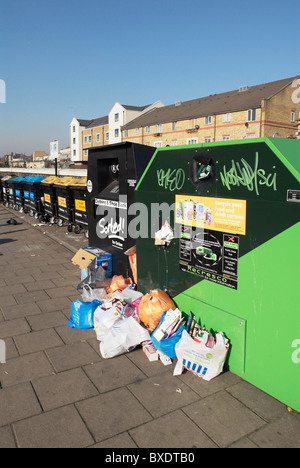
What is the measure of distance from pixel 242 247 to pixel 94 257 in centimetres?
299

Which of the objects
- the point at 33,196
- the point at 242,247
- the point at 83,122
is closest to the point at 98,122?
the point at 83,122

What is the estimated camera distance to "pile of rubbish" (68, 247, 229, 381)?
9.96ft

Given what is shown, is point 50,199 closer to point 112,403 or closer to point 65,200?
point 65,200

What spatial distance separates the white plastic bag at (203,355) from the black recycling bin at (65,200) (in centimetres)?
746

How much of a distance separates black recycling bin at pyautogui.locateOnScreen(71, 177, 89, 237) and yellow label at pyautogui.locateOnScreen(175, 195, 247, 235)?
19.6ft

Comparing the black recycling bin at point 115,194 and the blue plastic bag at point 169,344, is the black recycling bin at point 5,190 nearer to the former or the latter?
the black recycling bin at point 115,194

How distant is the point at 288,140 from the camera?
110 inches

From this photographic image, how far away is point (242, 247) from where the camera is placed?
292 cm

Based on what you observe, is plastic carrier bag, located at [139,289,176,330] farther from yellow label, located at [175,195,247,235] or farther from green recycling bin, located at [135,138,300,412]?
yellow label, located at [175,195,247,235]

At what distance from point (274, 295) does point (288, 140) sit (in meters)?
1.22

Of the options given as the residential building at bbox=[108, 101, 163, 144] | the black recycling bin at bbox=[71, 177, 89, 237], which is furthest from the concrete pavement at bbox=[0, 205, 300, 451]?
the residential building at bbox=[108, 101, 163, 144]

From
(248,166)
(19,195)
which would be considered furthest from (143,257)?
(19,195)

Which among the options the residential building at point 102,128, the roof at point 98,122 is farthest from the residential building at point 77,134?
the roof at point 98,122

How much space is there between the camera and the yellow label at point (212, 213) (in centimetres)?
294
